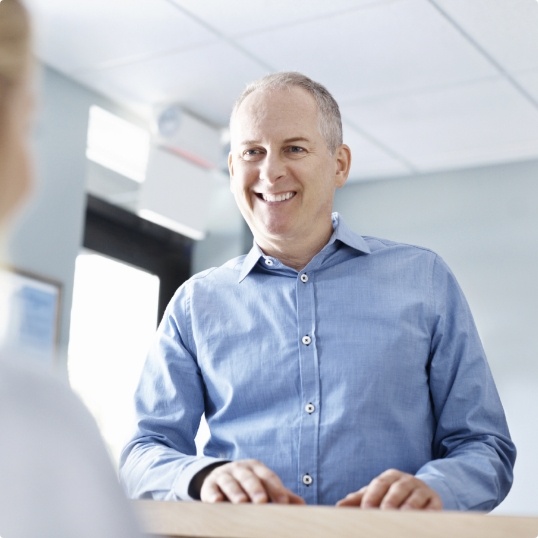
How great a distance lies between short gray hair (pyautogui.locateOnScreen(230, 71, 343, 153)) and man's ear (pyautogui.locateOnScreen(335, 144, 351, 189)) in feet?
0.12

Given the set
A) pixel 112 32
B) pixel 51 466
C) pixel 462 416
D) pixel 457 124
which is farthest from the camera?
pixel 457 124

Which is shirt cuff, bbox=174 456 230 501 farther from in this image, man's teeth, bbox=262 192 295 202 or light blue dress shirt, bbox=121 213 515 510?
man's teeth, bbox=262 192 295 202

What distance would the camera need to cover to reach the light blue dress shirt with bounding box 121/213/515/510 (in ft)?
4.81

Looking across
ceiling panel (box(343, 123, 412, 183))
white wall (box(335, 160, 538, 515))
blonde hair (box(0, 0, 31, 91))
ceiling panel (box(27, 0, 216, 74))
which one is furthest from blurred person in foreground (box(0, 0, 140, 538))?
white wall (box(335, 160, 538, 515))

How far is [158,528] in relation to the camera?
1.02 metres

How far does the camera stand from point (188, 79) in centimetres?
379

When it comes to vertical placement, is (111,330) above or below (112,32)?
below

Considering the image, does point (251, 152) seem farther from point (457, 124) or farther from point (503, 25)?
point (457, 124)

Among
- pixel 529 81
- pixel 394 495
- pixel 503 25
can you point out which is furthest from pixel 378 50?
pixel 394 495

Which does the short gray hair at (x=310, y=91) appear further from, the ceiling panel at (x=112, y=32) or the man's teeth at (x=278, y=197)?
the ceiling panel at (x=112, y=32)

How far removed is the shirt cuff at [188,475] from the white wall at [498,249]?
127 inches

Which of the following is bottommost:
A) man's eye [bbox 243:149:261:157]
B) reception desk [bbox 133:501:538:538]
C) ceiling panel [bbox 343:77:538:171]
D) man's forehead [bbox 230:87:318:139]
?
reception desk [bbox 133:501:538:538]

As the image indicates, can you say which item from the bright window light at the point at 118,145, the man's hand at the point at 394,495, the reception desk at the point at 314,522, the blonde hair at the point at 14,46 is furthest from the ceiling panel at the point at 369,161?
the blonde hair at the point at 14,46

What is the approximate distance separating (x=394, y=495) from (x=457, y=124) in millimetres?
3136
